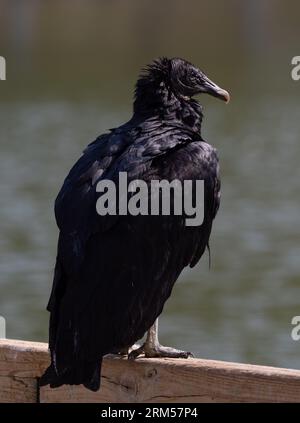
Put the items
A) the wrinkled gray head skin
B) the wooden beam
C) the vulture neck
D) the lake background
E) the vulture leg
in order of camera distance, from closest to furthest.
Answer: the wooden beam, the vulture leg, the vulture neck, the wrinkled gray head skin, the lake background

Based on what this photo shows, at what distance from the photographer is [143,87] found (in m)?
4.36

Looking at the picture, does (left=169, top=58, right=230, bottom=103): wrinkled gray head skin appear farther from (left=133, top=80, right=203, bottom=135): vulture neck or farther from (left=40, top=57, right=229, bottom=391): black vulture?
(left=40, top=57, right=229, bottom=391): black vulture

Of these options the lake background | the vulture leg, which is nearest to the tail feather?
the vulture leg

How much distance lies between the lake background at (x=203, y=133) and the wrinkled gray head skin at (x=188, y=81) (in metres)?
3.52

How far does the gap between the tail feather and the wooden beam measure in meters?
0.06

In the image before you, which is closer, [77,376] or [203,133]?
[77,376]

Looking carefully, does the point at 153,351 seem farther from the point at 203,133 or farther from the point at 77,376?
the point at 203,133

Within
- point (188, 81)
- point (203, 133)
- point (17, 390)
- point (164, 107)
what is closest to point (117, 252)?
point (17, 390)

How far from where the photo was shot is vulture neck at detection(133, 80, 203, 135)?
4.27 metres

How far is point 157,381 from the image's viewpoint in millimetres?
3574

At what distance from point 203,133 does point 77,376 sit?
13504 mm

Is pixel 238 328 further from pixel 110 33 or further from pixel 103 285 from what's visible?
pixel 110 33

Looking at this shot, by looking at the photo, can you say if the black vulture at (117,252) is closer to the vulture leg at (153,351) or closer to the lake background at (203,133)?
the vulture leg at (153,351)
